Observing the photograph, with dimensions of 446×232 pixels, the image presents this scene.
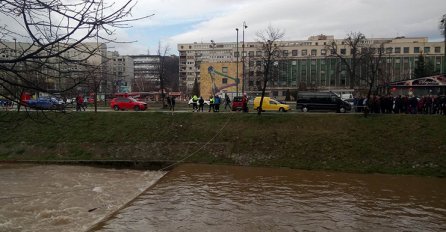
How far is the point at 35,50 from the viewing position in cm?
474

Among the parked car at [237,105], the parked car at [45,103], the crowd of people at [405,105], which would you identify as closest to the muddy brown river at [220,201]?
the parked car at [45,103]

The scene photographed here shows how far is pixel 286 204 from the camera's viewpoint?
578 inches

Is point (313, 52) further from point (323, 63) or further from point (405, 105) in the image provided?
point (405, 105)

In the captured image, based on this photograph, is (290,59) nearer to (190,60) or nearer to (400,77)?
(400,77)

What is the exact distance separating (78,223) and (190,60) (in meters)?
138

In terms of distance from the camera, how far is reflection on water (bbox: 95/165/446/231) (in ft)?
40.5

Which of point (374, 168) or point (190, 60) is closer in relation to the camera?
point (374, 168)

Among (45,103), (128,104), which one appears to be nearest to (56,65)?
(45,103)

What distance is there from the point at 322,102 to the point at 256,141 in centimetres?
1245

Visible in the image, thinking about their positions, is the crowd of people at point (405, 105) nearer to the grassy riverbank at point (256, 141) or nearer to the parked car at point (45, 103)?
the grassy riverbank at point (256, 141)

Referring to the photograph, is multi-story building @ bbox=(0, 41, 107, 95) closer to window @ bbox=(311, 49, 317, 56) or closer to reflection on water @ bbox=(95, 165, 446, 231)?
reflection on water @ bbox=(95, 165, 446, 231)

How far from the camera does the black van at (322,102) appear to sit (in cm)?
3525

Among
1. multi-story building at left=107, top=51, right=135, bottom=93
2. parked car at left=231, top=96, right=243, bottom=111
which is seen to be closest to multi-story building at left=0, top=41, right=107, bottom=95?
multi-story building at left=107, top=51, right=135, bottom=93

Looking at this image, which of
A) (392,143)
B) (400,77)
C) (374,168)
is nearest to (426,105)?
(392,143)
